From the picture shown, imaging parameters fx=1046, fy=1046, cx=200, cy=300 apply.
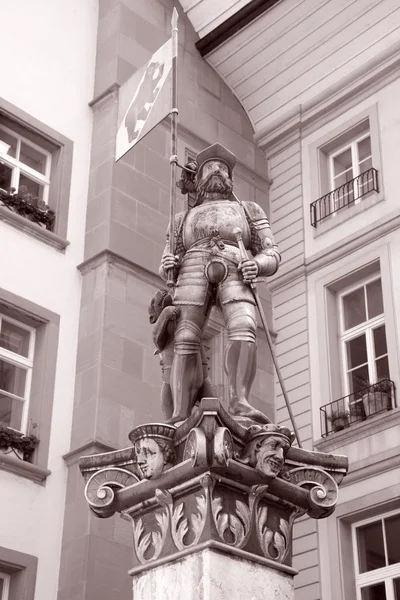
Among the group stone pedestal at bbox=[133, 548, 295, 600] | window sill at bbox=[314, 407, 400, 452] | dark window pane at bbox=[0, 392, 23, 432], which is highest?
window sill at bbox=[314, 407, 400, 452]

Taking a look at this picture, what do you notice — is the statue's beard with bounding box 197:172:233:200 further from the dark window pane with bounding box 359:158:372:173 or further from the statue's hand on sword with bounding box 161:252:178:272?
the dark window pane with bounding box 359:158:372:173

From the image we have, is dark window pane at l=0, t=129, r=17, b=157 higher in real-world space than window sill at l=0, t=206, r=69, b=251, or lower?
higher

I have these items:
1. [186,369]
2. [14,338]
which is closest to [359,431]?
[14,338]

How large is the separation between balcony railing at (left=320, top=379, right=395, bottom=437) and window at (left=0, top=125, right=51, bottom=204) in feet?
16.4

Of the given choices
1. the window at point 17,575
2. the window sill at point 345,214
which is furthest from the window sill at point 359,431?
the window at point 17,575

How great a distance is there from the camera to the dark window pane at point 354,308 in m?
15.5

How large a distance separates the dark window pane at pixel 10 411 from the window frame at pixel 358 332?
4787 millimetres

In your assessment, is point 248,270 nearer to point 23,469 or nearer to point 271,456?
point 271,456

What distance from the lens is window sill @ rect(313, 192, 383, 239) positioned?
51.2 ft

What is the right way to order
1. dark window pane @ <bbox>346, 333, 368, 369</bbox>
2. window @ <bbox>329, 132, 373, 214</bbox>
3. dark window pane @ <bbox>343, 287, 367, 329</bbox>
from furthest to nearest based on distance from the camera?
window @ <bbox>329, 132, 373, 214</bbox> → dark window pane @ <bbox>343, 287, 367, 329</bbox> → dark window pane @ <bbox>346, 333, 368, 369</bbox>

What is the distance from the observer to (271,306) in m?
16.8

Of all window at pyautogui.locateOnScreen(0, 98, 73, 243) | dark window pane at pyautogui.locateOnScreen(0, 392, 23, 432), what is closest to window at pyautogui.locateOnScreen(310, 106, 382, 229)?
window at pyautogui.locateOnScreen(0, 98, 73, 243)

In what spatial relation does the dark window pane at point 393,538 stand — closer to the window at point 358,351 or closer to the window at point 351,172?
the window at point 358,351

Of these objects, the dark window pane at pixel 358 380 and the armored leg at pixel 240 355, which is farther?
the dark window pane at pixel 358 380
